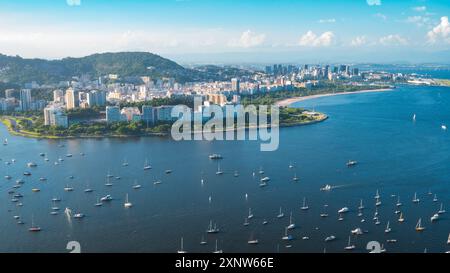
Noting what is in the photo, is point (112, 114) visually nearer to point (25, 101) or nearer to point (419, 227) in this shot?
point (25, 101)

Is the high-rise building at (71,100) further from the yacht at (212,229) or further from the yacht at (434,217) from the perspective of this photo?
the yacht at (434,217)

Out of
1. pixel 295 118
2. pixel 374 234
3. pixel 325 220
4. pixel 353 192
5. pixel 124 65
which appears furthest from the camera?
pixel 124 65

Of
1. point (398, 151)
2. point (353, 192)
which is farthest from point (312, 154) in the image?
point (353, 192)

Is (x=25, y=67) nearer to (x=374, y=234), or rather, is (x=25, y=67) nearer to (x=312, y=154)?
(x=312, y=154)

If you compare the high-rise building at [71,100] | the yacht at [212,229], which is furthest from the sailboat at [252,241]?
the high-rise building at [71,100]

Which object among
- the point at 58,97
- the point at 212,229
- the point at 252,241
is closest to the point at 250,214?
the point at 212,229

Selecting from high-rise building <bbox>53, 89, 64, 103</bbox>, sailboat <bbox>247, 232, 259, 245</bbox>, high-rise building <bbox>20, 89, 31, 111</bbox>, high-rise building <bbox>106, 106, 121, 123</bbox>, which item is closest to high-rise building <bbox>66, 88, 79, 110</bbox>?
high-rise building <bbox>53, 89, 64, 103</bbox>

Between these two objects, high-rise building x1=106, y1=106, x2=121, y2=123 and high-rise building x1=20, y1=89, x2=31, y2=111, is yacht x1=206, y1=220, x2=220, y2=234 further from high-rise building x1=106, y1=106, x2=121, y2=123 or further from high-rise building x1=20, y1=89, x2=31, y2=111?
high-rise building x1=20, y1=89, x2=31, y2=111

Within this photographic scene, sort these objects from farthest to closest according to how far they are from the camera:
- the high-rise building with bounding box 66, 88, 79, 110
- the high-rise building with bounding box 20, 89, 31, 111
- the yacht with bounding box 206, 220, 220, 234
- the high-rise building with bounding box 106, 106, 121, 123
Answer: the high-rise building with bounding box 20, 89, 31, 111
the high-rise building with bounding box 66, 88, 79, 110
the high-rise building with bounding box 106, 106, 121, 123
the yacht with bounding box 206, 220, 220, 234
